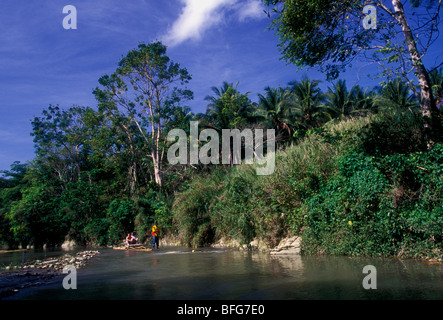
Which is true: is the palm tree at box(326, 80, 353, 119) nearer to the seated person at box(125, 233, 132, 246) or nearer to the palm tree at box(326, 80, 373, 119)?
the palm tree at box(326, 80, 373, 119)

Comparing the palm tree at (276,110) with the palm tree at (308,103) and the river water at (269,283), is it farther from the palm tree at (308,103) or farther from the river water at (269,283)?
the river water at (269,283)

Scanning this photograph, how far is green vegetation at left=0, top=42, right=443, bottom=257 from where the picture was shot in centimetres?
Result: 862

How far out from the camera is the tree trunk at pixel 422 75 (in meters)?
8.94

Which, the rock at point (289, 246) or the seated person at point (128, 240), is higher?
the rock at point (289, 246)

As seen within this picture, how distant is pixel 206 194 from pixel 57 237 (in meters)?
19.0

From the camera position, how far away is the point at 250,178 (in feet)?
46.5

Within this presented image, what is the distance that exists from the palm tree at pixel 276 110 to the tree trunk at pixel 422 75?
17600 millimetres

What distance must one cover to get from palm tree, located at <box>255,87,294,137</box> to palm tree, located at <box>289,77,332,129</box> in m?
0.79

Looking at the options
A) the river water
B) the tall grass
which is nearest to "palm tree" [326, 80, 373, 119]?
the tall grass

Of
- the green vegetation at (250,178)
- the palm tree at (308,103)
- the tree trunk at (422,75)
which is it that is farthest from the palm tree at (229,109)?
the tree trunk at (422,75)

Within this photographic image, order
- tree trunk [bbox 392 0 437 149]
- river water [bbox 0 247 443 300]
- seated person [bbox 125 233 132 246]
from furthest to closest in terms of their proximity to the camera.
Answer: seated person [bbox 125 233 132 246] → tree trunk [bbox 392 0 437 149] → river water [bbox 0 247 443 300]

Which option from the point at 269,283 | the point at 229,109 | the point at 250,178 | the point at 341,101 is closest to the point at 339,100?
the point at 341,101

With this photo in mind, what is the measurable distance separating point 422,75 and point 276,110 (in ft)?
65.2
